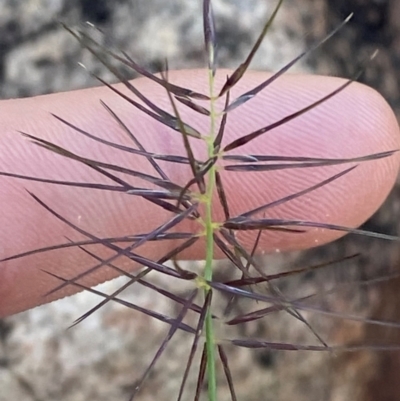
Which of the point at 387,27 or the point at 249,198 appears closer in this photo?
the point at 249,198

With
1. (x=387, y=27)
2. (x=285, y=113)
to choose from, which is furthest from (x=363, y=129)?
(x=387, y=27)

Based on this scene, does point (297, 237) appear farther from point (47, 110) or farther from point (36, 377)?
point (36, 377)

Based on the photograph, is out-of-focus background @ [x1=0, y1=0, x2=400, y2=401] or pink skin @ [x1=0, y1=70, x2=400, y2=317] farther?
out-of-focus background @ [x1=0, y1=0, x2=400, y2=401]

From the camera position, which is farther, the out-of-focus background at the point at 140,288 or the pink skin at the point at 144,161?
the out-of-focus background at the point at 140,288

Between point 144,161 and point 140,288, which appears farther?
point 140,288
